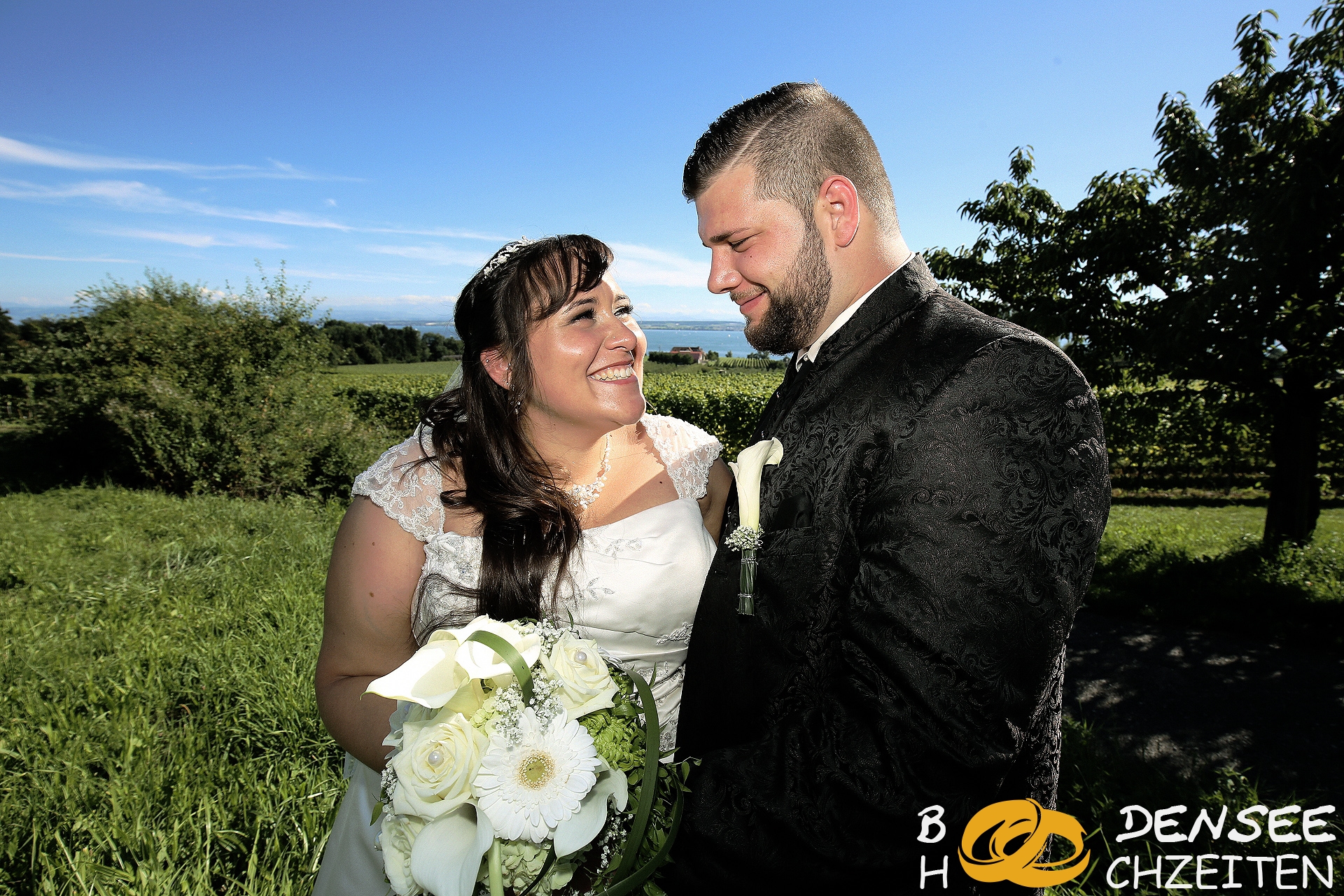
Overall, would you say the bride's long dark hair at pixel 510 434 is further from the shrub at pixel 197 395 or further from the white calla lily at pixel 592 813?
the shrub at pixel 197 395

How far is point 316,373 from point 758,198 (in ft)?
48.9

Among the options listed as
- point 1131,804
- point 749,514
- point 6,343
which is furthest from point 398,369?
point 749,514

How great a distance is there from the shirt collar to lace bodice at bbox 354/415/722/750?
3.11 ft

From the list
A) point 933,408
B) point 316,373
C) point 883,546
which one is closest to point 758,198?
point 933,408

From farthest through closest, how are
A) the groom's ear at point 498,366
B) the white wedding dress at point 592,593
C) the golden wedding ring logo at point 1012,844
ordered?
1. the groom's ear at point 498,366
2. the white wedding dress at point 592,593
3. the golden wedding ring logo at point 1012,844

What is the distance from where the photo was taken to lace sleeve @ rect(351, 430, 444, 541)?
2.47 meters

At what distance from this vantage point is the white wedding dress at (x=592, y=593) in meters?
2.44

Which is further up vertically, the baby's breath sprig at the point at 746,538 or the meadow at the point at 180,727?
the baby's breath sprig at the point at 746,538

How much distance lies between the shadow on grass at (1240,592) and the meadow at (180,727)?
0.06 meters

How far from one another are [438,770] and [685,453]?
200 centimetres

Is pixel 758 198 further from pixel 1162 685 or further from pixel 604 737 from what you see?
pixel 1162 685

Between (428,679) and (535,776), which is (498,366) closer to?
(428,679)

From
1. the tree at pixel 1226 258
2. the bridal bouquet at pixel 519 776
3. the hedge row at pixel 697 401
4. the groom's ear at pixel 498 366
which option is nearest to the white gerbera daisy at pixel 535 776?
the bridal bouquet at pixel 519 776

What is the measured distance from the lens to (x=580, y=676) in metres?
1.47
